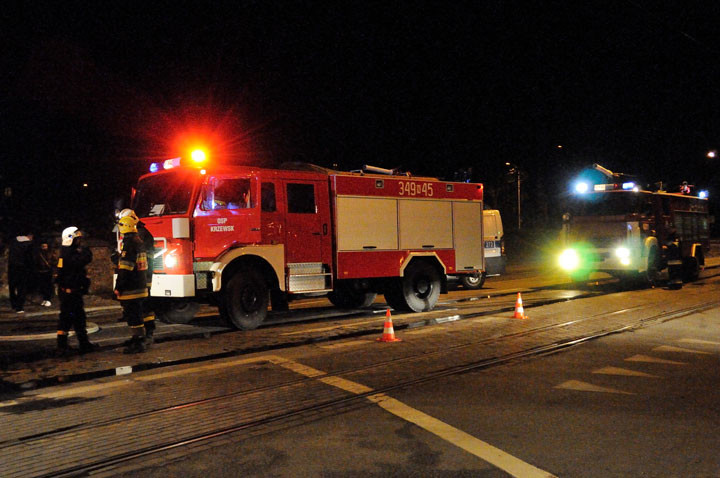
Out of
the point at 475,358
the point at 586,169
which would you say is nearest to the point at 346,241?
the point at 475,358

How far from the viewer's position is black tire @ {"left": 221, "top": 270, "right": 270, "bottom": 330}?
974cm

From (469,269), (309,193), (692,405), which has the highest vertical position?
(309,193)

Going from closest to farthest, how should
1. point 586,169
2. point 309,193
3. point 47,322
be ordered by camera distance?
1. point 309,193
2. point 47,322
3. point 586,169

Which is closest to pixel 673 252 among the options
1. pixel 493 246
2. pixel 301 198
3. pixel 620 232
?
pixel 620 232

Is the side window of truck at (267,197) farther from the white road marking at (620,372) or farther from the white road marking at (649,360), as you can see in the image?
the white road marking at (649,360)

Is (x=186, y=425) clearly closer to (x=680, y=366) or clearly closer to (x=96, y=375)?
(x=96, y=375)

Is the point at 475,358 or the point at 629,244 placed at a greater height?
the point at 629,244

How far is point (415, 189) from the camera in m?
12.2

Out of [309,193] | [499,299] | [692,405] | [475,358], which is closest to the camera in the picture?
[692,405]

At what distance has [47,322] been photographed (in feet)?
38.1

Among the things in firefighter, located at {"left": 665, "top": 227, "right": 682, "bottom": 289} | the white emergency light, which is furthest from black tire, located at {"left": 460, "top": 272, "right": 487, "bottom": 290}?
firefighter, located at {"left": 665, "top": 227, "right": 682, "bottom": 289}

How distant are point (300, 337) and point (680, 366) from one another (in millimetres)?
5275

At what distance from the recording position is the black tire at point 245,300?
32.0ft

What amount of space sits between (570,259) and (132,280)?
1350 centimetres
